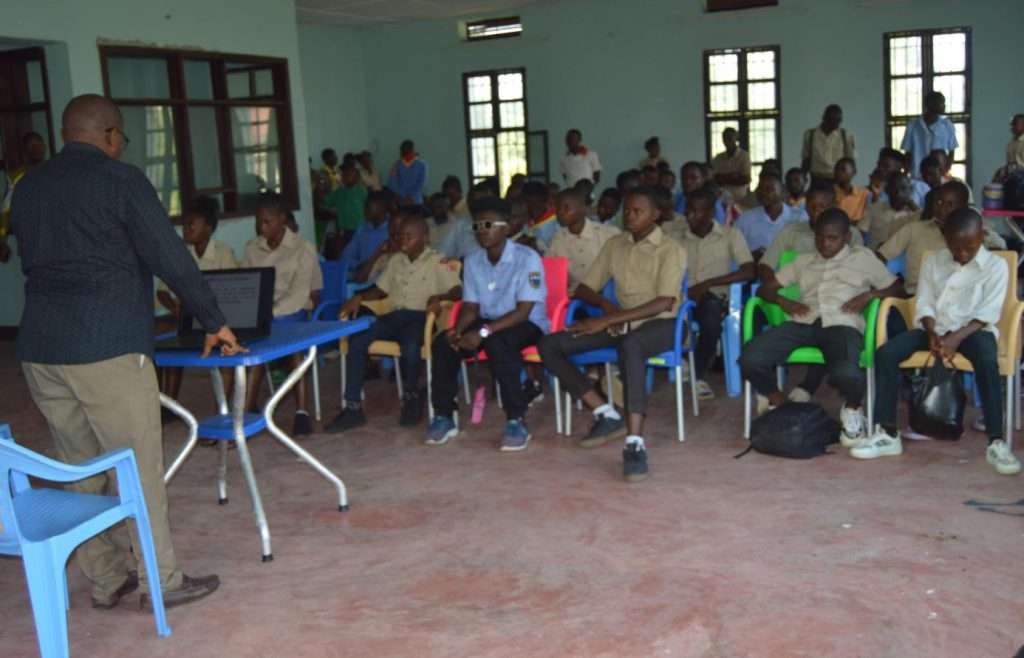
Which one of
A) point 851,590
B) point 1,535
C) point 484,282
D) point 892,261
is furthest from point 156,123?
point 851,590

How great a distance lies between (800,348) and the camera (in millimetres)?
4984

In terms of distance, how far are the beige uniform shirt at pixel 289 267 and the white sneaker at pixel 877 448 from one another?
3.03 m

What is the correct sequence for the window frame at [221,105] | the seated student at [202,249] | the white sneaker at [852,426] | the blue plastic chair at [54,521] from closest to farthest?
the blue plastic chair at [54,521] < the white sneaker at [852,426] < the seated student at [202,249] < the window frame at [221,105]

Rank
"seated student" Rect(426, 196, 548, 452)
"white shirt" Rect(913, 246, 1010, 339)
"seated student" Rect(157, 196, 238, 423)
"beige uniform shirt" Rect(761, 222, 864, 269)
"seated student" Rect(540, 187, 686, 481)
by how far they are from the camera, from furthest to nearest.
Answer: "seated student" Rect(157, 196, 238, 423), "beige uniform shirt" Rect(761, 222, 864, 269), "seated student" Rect(426, 196, 548, 452), "seated student" Rect(540, 187, 686, 481), "white shirt" Rect(913, 246, 1010, 339)

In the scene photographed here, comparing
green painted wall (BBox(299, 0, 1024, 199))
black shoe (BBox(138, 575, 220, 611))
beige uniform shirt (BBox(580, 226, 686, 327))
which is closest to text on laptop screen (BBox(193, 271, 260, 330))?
black shoe (BBox(138, 575, 220, 611))

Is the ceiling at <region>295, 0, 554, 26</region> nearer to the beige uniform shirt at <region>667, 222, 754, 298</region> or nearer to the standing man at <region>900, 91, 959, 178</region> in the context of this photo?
the standing man at <region>900, 91, 959, 178</region>

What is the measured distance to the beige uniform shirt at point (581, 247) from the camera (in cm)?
623

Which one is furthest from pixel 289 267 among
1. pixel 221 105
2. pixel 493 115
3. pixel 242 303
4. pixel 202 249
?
pixel 493 115

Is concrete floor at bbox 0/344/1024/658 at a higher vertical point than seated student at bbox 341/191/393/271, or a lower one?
lower

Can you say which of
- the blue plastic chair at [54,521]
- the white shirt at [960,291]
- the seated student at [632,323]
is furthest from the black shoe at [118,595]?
the white shirt at [960,291]

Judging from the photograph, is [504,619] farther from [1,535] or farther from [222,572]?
[1,535]

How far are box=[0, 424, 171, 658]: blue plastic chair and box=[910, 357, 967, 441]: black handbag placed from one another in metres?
3.20

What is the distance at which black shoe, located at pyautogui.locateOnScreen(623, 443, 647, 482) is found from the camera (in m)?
4.52

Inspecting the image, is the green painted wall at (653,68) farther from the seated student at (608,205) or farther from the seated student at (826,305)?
the seated student at (826,305)
